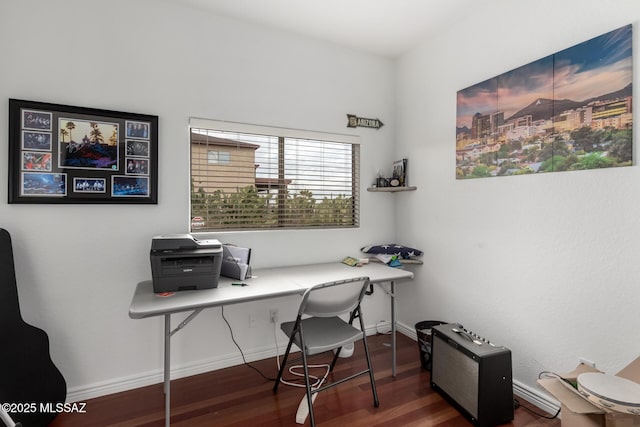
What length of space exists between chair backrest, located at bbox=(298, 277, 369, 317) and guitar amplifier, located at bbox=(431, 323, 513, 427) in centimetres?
72

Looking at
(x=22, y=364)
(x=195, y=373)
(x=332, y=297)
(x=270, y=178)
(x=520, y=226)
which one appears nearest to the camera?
(x=22, y=364)

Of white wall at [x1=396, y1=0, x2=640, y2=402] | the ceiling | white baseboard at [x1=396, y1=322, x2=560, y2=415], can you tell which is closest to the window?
white wall at [x1=396, y1=0, x2=640, y2=402]

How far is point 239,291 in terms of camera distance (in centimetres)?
199

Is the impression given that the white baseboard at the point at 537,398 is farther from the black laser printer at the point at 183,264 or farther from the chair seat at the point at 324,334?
the black laser printer at the point at 183,264

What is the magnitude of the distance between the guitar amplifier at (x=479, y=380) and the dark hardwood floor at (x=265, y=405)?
0.10 meters

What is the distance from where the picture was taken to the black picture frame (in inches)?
77.1

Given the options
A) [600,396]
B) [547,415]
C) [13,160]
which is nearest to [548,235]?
[600,396]

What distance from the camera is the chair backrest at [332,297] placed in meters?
1.83

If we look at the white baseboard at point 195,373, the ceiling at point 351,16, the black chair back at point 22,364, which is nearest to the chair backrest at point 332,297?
the white baseboard at point 195,373

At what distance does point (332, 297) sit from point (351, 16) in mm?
2152

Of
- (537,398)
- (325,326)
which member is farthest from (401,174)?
(537,398)

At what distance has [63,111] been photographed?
2.04 metres

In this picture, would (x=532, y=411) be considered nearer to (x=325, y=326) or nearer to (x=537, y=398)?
(x=537, y=398)

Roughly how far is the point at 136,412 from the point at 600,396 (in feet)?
8.08
